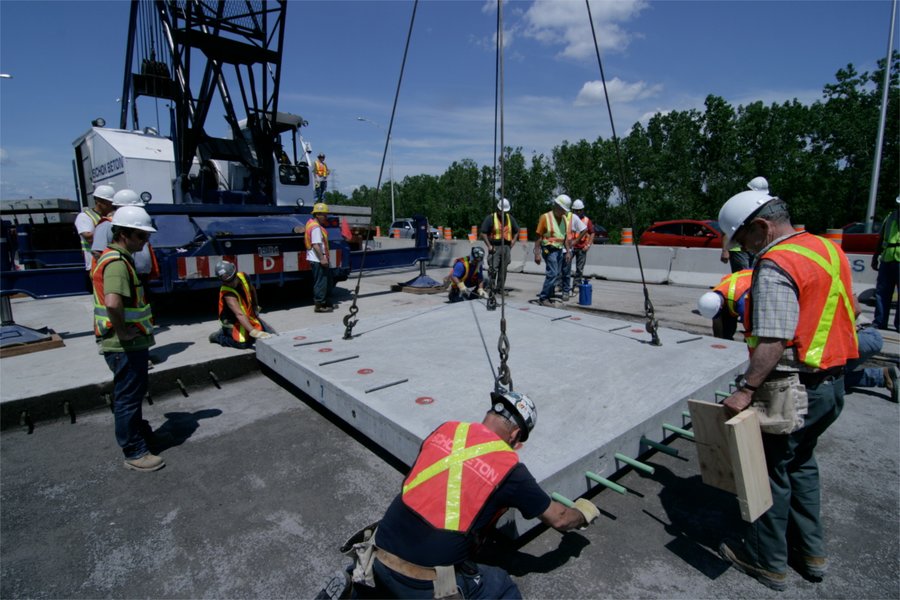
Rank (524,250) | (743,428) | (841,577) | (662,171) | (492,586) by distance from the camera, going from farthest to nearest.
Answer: (662,171) < (524,250) < (841,577) < (743,428) < (492,586)

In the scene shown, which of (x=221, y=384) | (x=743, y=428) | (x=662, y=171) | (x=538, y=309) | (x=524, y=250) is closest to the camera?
(x=743, y=428)

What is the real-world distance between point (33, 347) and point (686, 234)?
50.6ft

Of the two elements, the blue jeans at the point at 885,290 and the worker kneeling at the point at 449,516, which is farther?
the blue jeans at the point at 885,290

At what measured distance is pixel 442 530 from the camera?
66.9 inches

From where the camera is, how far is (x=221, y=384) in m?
5.02

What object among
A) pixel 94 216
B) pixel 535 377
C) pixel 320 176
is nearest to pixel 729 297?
pixel 535 377

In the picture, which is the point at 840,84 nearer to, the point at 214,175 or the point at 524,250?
the point at 524,250

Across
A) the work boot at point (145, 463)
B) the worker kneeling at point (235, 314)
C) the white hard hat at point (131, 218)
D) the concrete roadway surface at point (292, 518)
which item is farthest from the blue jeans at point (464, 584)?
the worker kneeling at point (235, 314)

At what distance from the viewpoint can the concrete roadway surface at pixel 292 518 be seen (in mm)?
2312

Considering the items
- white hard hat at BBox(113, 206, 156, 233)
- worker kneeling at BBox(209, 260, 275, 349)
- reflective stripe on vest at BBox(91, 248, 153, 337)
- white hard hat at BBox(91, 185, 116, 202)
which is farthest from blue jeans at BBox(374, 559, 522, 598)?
white hard hat at BBox(91, 185, 116, 202)

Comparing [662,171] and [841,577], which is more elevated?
[662,171]

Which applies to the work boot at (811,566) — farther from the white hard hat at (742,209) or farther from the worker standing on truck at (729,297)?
the worker standing on truck at (729,297)

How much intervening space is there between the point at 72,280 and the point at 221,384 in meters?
3.46

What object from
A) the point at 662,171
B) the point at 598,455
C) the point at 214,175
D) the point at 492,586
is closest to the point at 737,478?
the point at 598,455
